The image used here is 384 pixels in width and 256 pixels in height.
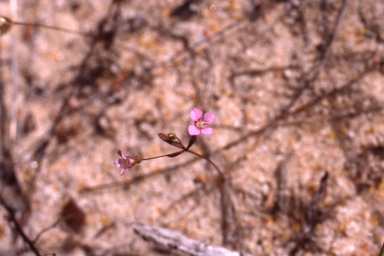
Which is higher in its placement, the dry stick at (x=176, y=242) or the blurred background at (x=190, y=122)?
the blurred background at (x=190, y=122)

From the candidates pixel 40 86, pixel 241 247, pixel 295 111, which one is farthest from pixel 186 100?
pixel 40 86

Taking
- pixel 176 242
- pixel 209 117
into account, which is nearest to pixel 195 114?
pixel 209 117

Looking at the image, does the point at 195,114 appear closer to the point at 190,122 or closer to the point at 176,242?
the point at 190,122

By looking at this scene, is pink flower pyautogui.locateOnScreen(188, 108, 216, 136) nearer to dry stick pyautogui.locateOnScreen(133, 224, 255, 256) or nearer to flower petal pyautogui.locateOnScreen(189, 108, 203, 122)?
flower petal pyautogui.locateOnScreen(189, 108, 203, 122)

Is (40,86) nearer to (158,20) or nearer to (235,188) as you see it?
(158,20)

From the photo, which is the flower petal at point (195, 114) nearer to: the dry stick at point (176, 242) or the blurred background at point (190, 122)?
the blurred background at point (190, 122)

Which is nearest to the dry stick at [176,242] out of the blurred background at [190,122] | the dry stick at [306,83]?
the blurred background at [190,122]

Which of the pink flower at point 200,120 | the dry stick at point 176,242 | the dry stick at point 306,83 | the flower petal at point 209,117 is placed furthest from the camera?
the dry stick at point 306,83

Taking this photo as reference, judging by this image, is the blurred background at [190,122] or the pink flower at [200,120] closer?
the pink flower at [200,120]

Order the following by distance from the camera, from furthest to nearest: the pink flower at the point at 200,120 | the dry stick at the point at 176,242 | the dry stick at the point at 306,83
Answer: the dry stick at the point at 306,83, the dry stick at the point at 176,242, the pink flower at the point at 200,120
